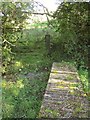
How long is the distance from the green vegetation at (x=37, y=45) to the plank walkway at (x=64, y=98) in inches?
9.4

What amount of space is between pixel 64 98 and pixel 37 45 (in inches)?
53.7

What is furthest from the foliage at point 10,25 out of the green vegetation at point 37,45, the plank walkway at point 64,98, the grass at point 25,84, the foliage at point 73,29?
the plank walkway at point 64,98

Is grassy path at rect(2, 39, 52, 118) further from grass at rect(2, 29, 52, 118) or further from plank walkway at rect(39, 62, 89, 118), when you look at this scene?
plank walkway at rect(39, 62, 89, 118)

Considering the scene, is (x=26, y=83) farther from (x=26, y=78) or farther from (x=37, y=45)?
(x=37, y=45)

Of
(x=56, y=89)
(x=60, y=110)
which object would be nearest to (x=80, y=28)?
(x=56, y=89)

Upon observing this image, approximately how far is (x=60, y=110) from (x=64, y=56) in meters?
1.77

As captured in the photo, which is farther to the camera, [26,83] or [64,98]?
[26,83]

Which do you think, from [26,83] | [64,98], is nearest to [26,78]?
[26,83]

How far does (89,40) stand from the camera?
13.8ft

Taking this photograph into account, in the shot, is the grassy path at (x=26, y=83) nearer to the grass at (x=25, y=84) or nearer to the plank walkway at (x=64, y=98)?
the grass at (x=25, y=84)

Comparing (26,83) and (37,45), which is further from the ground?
(37,45)

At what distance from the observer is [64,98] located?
2818 mm

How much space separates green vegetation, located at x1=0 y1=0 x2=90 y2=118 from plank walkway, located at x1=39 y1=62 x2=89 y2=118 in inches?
9.4

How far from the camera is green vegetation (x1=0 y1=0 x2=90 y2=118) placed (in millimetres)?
3809
